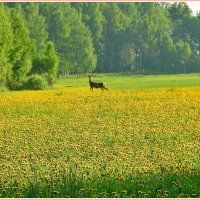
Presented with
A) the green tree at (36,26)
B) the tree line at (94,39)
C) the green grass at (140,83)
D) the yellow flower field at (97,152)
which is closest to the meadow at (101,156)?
the yellow flower field at (97,152)

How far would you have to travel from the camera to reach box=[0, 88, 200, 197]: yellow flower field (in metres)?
10.1

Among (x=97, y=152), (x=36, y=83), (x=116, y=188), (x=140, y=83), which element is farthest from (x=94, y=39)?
(x=116, y=188)

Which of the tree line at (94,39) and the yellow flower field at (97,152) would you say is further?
the tree line at (94,39)

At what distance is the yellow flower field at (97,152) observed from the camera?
10.1 m

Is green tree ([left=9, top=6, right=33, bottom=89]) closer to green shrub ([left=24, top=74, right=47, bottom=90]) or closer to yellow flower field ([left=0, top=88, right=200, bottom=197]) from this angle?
green shrub ([left=24, top=74, right=47, bottom=90])

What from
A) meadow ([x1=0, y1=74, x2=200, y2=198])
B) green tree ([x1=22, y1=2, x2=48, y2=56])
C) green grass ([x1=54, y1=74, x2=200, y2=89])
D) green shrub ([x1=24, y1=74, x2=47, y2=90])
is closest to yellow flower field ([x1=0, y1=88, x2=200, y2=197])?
meadow ([x1=0, y1=74, x2=200, y2=198])

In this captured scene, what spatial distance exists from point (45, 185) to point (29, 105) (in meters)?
17.6

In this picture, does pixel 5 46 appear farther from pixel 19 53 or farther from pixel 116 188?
pixel 116 188

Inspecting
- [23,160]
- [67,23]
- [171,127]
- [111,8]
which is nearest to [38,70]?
[67,23]

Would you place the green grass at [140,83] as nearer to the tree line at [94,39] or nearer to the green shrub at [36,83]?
the tree line at [94,39]

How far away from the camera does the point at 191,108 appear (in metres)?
24.1

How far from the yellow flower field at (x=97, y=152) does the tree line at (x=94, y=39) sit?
36331 millimetres

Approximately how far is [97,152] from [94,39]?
11449 cm

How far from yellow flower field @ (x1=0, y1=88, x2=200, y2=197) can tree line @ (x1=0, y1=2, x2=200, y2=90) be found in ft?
119
